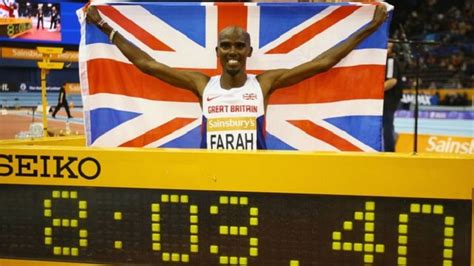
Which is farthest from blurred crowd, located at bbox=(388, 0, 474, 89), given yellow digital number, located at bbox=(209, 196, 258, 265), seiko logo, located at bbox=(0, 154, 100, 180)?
seiko logo, located at bbox=(0, 154, 100, 180)

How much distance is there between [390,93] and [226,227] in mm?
4603

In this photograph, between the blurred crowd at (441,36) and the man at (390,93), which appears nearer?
the man at (390,93)

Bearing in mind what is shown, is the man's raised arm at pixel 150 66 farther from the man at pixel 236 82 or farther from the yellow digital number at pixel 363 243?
the yellow digital number at pixel 363 243

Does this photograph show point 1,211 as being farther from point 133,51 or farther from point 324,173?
point 133,51

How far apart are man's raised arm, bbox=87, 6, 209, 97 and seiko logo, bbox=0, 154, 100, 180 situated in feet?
4.32

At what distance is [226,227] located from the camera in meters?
1.92

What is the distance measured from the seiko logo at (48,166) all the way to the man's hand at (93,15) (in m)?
1.63

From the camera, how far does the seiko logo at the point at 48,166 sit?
6.43 ft

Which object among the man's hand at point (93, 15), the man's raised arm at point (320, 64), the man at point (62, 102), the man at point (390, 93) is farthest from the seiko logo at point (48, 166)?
the man at point (62, 102)

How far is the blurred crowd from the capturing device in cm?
1688

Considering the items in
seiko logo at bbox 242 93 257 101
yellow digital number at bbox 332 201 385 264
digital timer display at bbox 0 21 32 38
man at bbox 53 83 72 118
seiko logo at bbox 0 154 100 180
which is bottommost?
man at bbox 53 83 72 118

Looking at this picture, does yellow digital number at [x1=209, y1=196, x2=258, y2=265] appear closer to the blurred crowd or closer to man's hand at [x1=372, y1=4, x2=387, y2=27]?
man's hand at [x1=372, y1=4, x2=387, y2=27]

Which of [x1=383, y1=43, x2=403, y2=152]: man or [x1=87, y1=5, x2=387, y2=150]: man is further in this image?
[x1=383, y1=43, x2=403, y2=152]: man

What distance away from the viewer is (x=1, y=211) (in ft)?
6.78
